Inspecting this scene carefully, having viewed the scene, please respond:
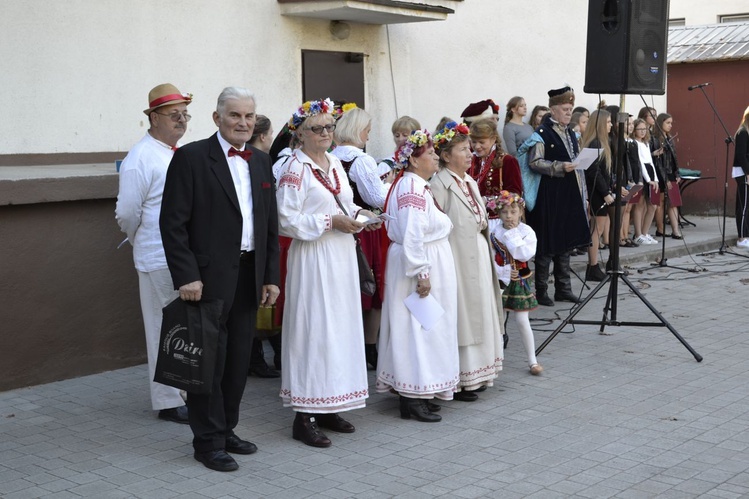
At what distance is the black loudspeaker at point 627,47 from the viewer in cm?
818

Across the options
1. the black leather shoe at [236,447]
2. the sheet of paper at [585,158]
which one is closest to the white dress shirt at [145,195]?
the black leather shoe at [236,447]

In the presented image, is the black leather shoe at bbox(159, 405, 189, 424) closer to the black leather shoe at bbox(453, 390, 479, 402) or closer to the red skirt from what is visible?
the red skirt

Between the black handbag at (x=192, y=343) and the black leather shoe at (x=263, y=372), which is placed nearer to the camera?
the black handbag at (x=192, y=343)

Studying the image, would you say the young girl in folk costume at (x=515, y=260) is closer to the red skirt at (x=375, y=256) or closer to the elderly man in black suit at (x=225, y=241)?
the red skirt at (x=375, y=256)

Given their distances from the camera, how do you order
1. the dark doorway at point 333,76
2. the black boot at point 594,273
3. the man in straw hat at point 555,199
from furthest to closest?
the black boot at point 594,273
the dark doorway at point 333,76
the man in straw hat at point 555,199

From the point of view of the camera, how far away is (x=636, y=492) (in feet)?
17.0

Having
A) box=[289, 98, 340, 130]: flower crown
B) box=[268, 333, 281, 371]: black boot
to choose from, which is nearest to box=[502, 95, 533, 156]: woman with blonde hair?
box=[268, 333, 281, 371]: black boot

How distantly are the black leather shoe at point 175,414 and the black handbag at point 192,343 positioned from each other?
1136 mm

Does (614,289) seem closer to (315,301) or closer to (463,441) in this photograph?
(463,441)

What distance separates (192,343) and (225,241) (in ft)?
1.85

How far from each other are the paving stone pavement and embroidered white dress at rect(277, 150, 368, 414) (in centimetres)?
33

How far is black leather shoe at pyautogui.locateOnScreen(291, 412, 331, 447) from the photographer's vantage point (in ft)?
19.6

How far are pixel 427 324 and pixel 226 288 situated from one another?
148cm

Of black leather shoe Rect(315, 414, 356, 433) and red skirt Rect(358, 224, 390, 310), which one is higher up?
red skirt Rect(358, 224, 390, 310)
